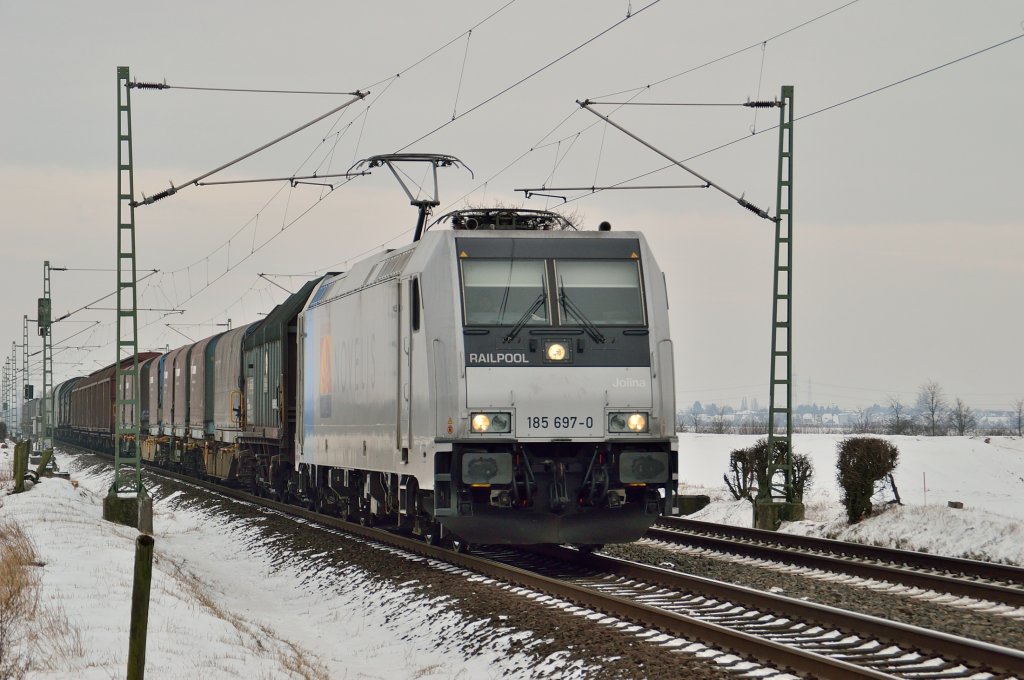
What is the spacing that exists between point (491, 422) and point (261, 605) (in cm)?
403

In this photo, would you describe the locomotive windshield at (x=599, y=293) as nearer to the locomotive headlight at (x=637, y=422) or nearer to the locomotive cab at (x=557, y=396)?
the locomotive cab at (x=557, y=396)

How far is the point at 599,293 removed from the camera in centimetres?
1449

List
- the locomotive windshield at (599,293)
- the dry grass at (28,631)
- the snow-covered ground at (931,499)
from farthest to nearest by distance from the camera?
1. the snow-covered ground at (931,499)
2. the locomotive windshield at (599,293)
3. the dry grass at (28,631)

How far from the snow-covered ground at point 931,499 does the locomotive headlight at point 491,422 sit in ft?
22.4

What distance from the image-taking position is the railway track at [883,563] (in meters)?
12.4

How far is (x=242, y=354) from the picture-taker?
30828 millimetres

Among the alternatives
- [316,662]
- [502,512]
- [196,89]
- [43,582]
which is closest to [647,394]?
[502,512]

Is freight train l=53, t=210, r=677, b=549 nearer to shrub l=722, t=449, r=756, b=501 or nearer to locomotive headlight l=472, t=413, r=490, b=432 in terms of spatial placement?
locomotive headlight l=472, t=413, r=490, b=432

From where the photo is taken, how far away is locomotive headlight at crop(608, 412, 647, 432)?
1418cm

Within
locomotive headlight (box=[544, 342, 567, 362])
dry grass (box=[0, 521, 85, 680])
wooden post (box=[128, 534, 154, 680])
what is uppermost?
locomotive headlight (box=[544, 342, 567, 362])

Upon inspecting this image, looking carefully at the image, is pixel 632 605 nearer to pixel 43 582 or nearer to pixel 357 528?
pixel 43 582

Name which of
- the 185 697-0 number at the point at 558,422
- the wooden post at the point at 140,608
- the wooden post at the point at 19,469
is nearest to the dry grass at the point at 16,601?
the wooden post at the point at 140,608

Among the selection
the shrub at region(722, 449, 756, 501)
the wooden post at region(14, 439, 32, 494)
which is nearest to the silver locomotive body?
the shrub at region(722, 449, 756, 501)

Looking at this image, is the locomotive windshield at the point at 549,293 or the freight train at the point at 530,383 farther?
the locomotive windshield at the point at 549,293
